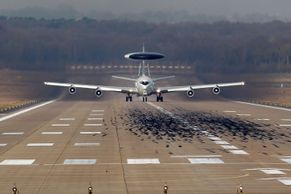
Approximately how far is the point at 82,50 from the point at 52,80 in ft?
102

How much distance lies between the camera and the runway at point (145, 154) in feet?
117

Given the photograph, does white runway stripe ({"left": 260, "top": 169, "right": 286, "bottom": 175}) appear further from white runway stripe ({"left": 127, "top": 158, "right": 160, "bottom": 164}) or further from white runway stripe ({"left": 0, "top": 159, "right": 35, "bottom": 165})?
white runway stripe ({"left": 0, "top": 159, "right": 35, "bottom": 165})

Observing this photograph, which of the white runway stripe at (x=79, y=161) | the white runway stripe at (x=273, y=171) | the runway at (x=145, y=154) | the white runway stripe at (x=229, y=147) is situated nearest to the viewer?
the runway at (x=145, y=154)

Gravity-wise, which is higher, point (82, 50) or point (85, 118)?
point (82, 50)

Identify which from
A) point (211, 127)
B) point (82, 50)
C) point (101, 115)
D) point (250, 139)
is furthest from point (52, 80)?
point (250, 139)

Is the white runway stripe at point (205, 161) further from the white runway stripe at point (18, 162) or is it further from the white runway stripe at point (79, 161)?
the white runway stripe at point (18, 162)

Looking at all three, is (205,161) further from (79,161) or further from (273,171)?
(79,161)

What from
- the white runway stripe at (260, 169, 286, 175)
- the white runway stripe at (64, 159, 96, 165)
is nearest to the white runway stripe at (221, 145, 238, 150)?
the white runway stripe at (64, 159, 96, 165)

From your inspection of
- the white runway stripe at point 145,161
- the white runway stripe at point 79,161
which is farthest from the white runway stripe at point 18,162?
the white runway stripe at point 145,161

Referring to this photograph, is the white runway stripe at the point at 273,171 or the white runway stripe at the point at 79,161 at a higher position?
the white runway stripe at the point at 79,161

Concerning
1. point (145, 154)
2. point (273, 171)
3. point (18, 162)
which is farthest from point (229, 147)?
point (18, 162)

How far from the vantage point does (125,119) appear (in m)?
85.2

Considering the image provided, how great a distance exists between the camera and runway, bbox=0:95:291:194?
35.6m

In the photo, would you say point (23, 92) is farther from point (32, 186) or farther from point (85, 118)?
point (32, 186)
